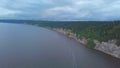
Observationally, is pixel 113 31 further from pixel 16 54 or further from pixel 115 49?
pixel 16 54

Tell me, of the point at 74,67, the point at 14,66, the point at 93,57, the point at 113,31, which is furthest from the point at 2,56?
the point at 113,31

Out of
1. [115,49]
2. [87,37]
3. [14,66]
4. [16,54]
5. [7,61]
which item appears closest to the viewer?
[14,66]

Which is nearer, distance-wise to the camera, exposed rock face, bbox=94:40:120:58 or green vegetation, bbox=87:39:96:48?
exposed rock face, bbox=94:40:120:58

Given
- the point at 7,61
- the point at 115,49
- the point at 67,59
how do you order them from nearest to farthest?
the point at 7,61
the point at 67,59
the point at 115,49

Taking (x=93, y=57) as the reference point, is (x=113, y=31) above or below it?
above

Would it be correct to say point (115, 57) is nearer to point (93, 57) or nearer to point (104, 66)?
point (93, 57)

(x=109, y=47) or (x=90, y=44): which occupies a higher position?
(x=109, y=47)

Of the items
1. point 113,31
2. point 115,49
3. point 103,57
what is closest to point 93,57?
point 103,57

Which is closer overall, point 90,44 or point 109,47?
point 109,47

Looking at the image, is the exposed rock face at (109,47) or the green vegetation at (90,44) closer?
the exposed rock face at (109,47)

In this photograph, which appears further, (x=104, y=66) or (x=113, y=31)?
(x=113, y=31)
